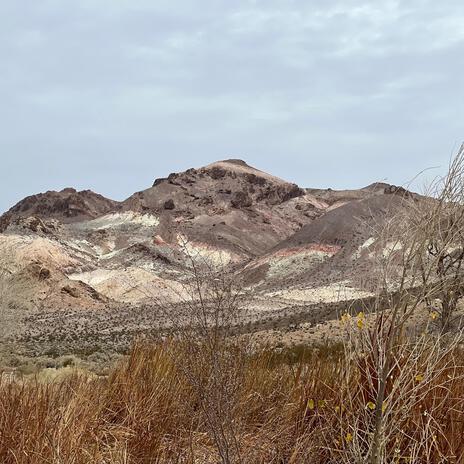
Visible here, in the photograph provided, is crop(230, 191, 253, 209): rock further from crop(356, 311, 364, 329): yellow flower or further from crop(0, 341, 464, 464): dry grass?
crop(356, 311, 364, 329): yellow flower

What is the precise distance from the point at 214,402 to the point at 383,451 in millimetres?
1143

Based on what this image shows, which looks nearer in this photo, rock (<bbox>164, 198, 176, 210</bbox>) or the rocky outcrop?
rock (<bbox>164, 198, 176, 210</bbox>)

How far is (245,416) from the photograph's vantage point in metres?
5.35

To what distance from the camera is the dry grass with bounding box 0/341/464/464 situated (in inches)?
164

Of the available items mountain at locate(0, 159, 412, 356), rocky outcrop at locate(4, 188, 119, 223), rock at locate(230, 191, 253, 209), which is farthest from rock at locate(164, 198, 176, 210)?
rocky outcrop at locate(4, 188, 119, 223)

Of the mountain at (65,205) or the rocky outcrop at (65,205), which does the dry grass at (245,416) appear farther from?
the rocky outcrop at (65,205)

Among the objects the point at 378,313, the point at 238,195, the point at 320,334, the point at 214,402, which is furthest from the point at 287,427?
the point at 238,195

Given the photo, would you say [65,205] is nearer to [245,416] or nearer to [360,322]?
[245,416]

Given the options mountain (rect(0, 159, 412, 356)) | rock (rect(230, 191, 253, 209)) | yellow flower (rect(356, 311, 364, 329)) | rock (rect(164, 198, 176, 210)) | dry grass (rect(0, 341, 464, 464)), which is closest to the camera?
yellow flower (rect(356, 311, 364, 329))

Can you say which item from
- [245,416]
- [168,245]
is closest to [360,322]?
[245,416]

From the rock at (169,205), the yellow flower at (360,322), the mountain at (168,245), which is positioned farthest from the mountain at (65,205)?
the yellow flower at (360,322)

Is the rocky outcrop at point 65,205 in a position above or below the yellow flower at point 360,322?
above

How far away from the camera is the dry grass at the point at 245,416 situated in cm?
416

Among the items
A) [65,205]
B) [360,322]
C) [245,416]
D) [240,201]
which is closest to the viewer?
[360,322]
